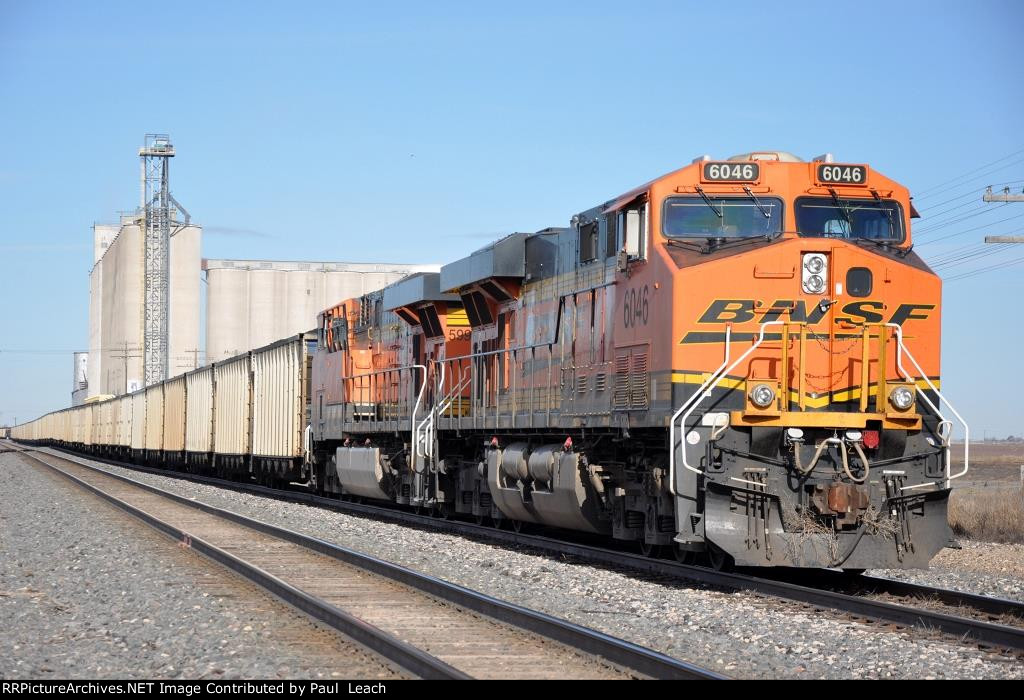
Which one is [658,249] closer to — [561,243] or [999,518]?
[561,243]

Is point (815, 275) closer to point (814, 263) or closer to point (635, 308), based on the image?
point (814, 263)

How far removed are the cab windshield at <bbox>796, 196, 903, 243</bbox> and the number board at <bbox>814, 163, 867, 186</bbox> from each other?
7.2 inches

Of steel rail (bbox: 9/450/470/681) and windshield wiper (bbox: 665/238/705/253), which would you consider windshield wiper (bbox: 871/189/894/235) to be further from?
steel rail (bbox: 9/450/470/681)

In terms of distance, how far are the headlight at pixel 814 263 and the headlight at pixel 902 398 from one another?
1.34 meters

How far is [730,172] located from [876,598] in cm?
421

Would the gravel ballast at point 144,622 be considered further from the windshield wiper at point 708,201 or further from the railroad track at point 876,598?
the windshield wiper at point 708,201

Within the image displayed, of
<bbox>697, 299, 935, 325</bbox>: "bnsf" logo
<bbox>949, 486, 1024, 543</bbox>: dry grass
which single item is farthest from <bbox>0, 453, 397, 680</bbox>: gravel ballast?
<bbox>949, 486, 1024, 543</bbox>: dry grass

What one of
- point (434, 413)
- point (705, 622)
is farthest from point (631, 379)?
point (434, 413)

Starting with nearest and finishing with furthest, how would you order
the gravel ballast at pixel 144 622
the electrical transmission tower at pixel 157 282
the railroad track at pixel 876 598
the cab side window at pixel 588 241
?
the gravel ballast at pixel 144 622 → the railroad track at pixel 876 598 → the cab side window at pixel 588 241 → the electrical transmission tower at pixel 157 282

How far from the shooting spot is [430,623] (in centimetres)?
880

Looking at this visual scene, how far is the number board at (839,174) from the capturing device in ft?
38.1

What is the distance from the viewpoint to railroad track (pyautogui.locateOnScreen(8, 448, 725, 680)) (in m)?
6.95

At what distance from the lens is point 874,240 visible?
11.6 meters

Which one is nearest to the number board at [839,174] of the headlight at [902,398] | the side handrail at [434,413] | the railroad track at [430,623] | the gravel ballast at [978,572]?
the headlight at [902,398]
